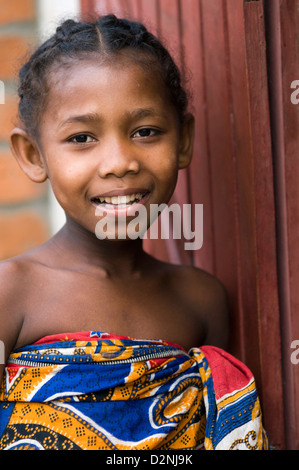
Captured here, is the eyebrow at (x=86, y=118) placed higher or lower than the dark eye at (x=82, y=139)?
higher

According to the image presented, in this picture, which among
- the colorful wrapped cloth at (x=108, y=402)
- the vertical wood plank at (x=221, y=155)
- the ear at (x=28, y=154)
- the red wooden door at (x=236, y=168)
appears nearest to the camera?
the colorful wrapped cloth at (x=108, y=402)

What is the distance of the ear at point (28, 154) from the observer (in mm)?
1874

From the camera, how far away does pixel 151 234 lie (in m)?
2.46

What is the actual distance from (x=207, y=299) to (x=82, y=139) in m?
0.68

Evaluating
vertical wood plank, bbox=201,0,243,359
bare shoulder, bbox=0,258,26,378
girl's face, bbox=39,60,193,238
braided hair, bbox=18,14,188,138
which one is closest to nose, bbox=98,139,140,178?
girl's face, bbox=39,60,193,238

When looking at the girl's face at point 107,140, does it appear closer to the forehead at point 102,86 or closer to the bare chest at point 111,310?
the forehead at point 102,86

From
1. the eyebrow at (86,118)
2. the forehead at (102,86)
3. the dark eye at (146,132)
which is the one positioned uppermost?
the forehead at (102,86)

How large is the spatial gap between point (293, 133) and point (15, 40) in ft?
5.17

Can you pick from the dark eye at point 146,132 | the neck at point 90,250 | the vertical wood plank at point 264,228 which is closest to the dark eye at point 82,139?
the dark eye at point 146,132

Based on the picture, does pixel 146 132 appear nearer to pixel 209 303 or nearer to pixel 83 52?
pixel 83 52

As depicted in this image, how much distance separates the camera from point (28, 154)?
1.90 metres

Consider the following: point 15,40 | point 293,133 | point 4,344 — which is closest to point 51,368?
point 4,344

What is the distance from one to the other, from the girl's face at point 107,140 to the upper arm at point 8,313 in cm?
24

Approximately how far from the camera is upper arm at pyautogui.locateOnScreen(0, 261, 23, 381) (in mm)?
1637
